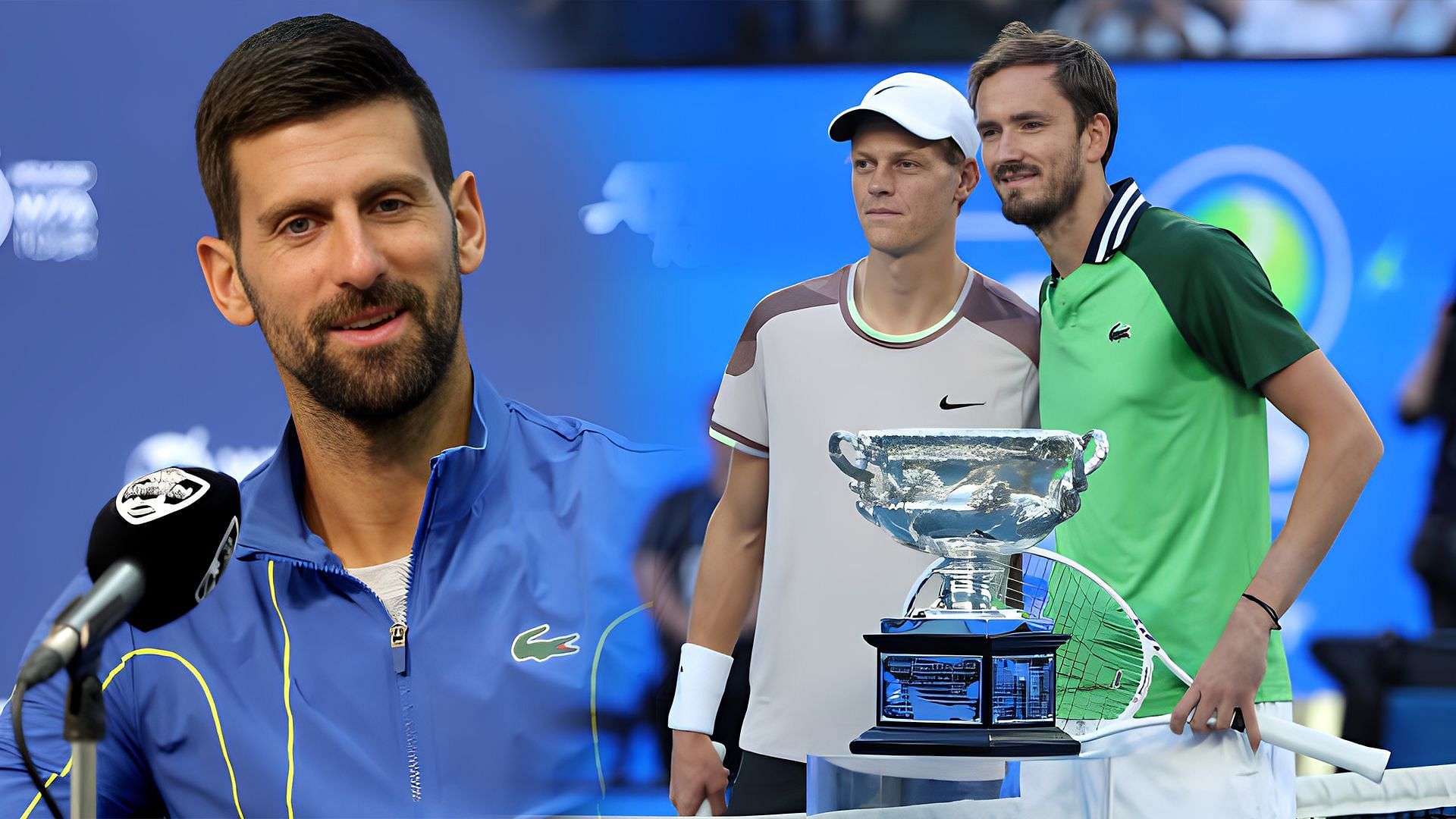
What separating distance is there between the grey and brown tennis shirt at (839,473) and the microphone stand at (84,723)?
157cm

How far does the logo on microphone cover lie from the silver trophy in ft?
2.08

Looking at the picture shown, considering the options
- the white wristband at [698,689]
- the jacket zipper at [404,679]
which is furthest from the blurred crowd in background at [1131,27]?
the jacket zipper at [404,679]

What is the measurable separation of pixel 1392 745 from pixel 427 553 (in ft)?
7.82

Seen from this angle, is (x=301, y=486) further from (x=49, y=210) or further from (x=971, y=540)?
(x=49, y=210)

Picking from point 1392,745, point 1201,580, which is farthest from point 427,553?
point 1392,745

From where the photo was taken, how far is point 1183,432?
7.02 ft

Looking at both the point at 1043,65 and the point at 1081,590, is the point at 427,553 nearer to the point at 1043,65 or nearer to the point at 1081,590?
the point at 1081,590

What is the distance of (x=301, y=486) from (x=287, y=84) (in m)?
0.59

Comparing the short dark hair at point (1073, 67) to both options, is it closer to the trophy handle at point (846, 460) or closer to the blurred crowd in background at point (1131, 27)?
the blurred crowd in background at point (1131, 27)

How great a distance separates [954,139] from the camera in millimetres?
2543

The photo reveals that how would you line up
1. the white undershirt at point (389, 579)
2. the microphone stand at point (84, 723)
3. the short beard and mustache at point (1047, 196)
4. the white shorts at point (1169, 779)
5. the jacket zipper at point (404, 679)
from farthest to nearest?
the short beard and mustache at point (1047, 196), the white undershirt at point (389, 579), the jacket zipper at point (404, 679), the white shorts at point (1169, 779), the microphone stand at point (84, 723)

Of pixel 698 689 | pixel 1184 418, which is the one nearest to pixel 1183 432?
pixel 1184 418

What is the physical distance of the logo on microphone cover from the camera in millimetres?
1046

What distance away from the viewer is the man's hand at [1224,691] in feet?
5.86
